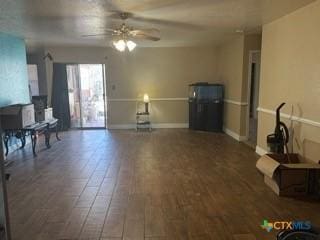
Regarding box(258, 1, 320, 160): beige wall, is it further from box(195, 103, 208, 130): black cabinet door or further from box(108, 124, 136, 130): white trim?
box(108, 124, 136, 130): white trim

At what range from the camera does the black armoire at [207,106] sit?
7.14 metres

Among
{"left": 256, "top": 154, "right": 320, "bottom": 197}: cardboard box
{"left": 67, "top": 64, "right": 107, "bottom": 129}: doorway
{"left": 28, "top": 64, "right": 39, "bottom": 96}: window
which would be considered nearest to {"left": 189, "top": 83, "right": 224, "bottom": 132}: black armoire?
{"left": 67, "top": 64, "right": 107, "bottom": 129}: doorway

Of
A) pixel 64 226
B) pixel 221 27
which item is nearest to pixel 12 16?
pixel 64 226

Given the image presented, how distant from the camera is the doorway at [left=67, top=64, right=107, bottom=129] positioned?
776cm

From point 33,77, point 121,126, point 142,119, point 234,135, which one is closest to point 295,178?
point 234,135

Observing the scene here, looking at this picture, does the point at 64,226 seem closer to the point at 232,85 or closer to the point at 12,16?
the point at 12,16

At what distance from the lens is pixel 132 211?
9.61 ft

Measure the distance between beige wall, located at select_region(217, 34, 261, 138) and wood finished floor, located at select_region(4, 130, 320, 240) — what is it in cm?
104

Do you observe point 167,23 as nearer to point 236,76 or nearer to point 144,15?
point 144,15

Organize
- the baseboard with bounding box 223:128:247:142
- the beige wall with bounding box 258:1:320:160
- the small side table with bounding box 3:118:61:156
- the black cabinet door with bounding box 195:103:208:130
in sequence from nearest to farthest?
the beige wall with bounding box 258:1:320:160 → the small side table with bounding box 3:118:61:156 → the baseboard with bounding box 223:128:247:142 → the black cabinet door with bounding box 195:103:208:130

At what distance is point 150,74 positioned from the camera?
25.5 ft

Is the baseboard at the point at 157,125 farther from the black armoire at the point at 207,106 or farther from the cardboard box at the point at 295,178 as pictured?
the cardboard box at the point at 295,178

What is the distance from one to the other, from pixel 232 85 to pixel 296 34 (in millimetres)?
2877

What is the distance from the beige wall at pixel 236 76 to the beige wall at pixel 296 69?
105 centimetres
